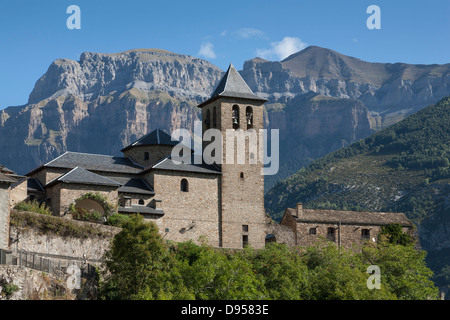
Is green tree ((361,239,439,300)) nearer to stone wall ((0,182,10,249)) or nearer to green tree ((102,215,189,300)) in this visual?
green tree ((102,215,189,300))

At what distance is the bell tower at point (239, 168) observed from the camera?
209 feet

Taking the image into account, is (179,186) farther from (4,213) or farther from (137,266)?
(4,213)

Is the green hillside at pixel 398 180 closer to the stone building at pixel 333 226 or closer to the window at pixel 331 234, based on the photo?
the stone building at pixel 333 226

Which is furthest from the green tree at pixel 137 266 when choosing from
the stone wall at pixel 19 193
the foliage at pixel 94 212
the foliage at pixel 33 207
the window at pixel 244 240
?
the window at pixel 244 240

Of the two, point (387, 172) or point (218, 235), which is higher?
point (387, 172)

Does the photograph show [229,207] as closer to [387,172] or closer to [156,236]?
[156,236]

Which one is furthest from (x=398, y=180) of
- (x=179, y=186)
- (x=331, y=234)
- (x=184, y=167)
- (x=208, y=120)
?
(x=179, y=186)

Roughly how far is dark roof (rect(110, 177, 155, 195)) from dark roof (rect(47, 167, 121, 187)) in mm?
2178

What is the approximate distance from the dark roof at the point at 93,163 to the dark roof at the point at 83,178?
9.05ft

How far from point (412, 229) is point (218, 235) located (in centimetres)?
2109

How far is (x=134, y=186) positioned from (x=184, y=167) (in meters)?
4.49
